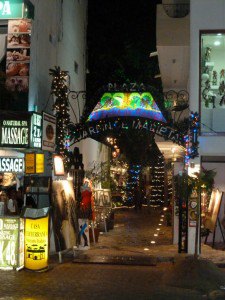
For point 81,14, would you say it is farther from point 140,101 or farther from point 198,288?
point 198,288

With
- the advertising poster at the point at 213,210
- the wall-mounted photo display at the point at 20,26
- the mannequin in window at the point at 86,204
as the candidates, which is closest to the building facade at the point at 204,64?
the advertising poster at the point at 213,210

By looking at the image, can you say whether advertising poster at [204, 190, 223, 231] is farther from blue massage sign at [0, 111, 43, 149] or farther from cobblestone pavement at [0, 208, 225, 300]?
blue massage sign at [0, 111, 43, 149]

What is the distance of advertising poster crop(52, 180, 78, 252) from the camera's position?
14.3m

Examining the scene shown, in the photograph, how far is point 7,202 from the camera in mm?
15305

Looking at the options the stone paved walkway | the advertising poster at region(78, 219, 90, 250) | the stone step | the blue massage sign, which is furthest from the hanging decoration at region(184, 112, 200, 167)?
the blue massage sign

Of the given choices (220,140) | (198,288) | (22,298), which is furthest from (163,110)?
(22,298)

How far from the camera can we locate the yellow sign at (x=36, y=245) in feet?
42.2

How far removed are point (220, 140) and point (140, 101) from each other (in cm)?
265

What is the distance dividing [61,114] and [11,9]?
11.4 feet

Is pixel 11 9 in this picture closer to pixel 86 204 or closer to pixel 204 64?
pixel 204 64

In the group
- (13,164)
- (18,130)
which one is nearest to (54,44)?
(18,130)

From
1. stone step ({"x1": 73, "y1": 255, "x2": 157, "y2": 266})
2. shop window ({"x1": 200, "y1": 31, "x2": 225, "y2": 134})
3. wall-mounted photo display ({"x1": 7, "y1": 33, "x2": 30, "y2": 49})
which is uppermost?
wall-mounted photo display ({"x1": 7, "y1": 33, "x2": 30, "y2": 49})

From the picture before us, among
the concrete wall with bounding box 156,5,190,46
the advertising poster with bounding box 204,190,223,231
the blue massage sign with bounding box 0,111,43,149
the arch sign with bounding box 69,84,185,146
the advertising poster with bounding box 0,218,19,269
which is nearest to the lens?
the advertising poster with bounding box 0,218,19,269

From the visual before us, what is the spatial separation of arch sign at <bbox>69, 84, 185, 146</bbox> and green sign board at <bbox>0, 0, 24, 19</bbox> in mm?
3510
